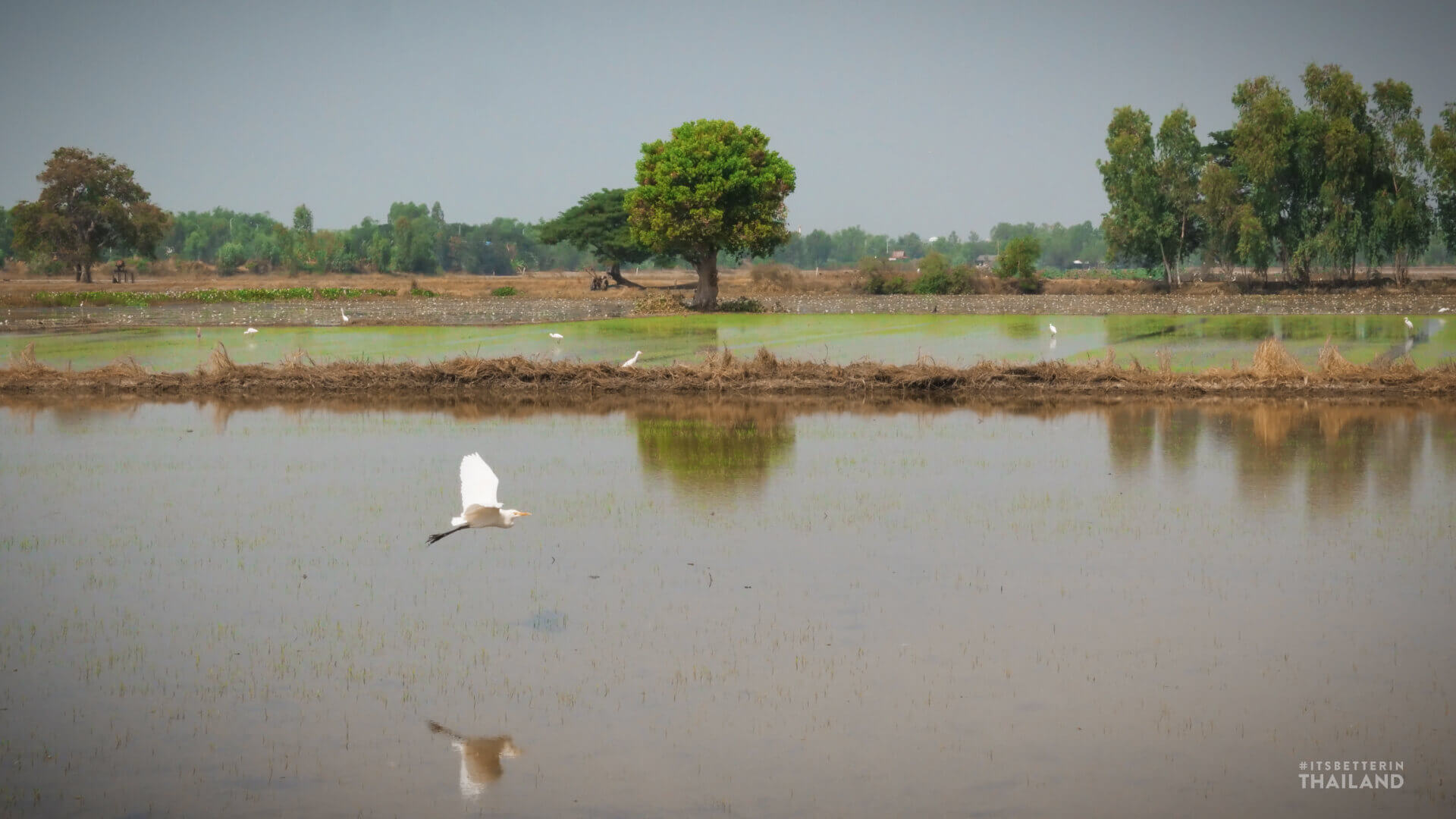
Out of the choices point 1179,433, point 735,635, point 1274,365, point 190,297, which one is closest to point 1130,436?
point 1179,433

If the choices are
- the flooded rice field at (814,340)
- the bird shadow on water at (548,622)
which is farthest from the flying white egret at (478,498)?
the flooded rice field at (814,340)

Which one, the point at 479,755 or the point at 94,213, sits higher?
the point at 94,213

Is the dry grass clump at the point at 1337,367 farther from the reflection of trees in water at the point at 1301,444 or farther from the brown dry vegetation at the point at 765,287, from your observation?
the brown dry vegetation at the point at 765,287

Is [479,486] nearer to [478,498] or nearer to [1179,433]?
[478,498]

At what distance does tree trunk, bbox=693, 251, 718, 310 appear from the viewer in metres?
64.0

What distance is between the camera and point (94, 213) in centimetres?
9869

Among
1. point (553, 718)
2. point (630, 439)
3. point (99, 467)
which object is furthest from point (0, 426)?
point (553, 718)

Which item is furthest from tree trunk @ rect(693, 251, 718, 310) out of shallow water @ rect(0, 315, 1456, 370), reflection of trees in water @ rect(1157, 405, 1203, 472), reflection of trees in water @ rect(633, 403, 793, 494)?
reflection of trees in water @ rect(1157, 405, 1203, 472)

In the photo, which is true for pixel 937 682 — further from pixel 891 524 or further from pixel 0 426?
pixel 0 426

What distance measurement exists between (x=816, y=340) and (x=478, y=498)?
34.1 metres

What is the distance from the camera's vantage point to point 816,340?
45.1 meters

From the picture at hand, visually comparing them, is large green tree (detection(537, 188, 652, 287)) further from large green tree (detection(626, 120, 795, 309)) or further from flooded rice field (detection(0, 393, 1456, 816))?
flooded rice field (detection(0, 393, 1456, 816))

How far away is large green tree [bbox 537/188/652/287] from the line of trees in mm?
32933

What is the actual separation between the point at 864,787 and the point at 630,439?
15140mm
